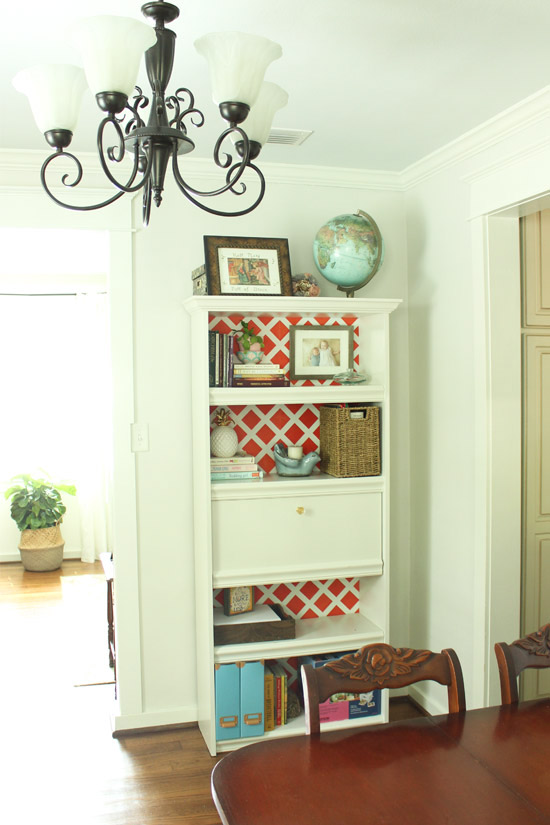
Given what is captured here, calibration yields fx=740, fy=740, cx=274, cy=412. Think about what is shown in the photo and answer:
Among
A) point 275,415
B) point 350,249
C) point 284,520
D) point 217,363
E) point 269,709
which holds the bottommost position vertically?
point 269,709

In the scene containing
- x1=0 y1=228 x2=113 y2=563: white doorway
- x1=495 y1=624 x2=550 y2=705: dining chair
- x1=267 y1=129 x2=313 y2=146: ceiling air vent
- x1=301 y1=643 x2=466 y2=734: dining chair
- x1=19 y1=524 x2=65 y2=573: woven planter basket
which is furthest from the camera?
x1=0 y1=228 x2=113 y2=563: white doorway

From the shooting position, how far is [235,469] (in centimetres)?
320

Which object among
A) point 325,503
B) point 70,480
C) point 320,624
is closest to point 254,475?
point 325,503

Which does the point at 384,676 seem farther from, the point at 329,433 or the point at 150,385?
the point at 150,385

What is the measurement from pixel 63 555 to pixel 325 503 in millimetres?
4181

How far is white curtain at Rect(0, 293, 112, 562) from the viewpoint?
21.6ft

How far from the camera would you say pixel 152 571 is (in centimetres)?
332

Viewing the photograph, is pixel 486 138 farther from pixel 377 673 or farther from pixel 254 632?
pixel 254 632

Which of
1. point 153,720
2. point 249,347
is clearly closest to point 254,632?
point 153,720

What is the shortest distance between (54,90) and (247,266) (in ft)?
5.47

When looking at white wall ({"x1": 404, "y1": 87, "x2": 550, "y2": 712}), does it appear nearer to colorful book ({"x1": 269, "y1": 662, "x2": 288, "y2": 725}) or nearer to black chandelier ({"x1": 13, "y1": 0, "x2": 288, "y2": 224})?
colorful book ({"x1": 269, "y1": 662, "x2": 288, "y2": 725})

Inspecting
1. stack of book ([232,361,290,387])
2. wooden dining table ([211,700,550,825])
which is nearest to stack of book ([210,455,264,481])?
stack of book ([232,361,290,387])

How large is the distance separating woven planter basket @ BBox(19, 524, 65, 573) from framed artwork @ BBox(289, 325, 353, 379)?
3809mm

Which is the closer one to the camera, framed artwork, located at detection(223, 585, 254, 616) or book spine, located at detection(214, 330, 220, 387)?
book spine, located at detection(214, 330, 220, 387)
